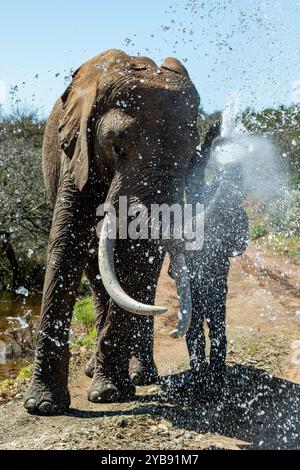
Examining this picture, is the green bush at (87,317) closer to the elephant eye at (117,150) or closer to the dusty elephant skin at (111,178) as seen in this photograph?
the dusty elephant skin at (111,178)

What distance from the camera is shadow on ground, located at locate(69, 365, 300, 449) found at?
5.48 m

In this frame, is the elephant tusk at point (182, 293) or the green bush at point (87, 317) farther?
the green bush at point (87, 317)

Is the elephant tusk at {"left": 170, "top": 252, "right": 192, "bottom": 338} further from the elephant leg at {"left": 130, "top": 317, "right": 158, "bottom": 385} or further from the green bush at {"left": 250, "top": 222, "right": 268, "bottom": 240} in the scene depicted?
the green bush at {"left": 250, "top": 222, "right": 268, "bottom": 240}

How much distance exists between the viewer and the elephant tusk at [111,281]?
4716 millimetres

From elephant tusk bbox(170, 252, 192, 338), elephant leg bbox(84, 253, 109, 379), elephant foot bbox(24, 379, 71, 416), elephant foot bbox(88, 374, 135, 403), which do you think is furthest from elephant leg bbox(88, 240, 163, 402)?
elephant leg bbox(84, 253, 109, 379)

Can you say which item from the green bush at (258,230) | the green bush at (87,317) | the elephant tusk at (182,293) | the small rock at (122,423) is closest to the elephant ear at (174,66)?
the elephant tusk at (182,293)

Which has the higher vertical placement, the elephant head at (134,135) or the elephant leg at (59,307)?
the elephant head at (134,135)

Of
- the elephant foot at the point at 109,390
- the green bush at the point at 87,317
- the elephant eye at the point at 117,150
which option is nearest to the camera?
the elephant eye at the point at 117,150

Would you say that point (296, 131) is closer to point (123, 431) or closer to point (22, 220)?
point (22, 220)

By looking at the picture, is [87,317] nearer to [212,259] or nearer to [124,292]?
[212,259]

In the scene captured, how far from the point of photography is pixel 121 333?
6.15 meters

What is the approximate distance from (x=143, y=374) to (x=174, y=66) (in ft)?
9.89

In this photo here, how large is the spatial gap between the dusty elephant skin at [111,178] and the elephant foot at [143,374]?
2.21 ft
